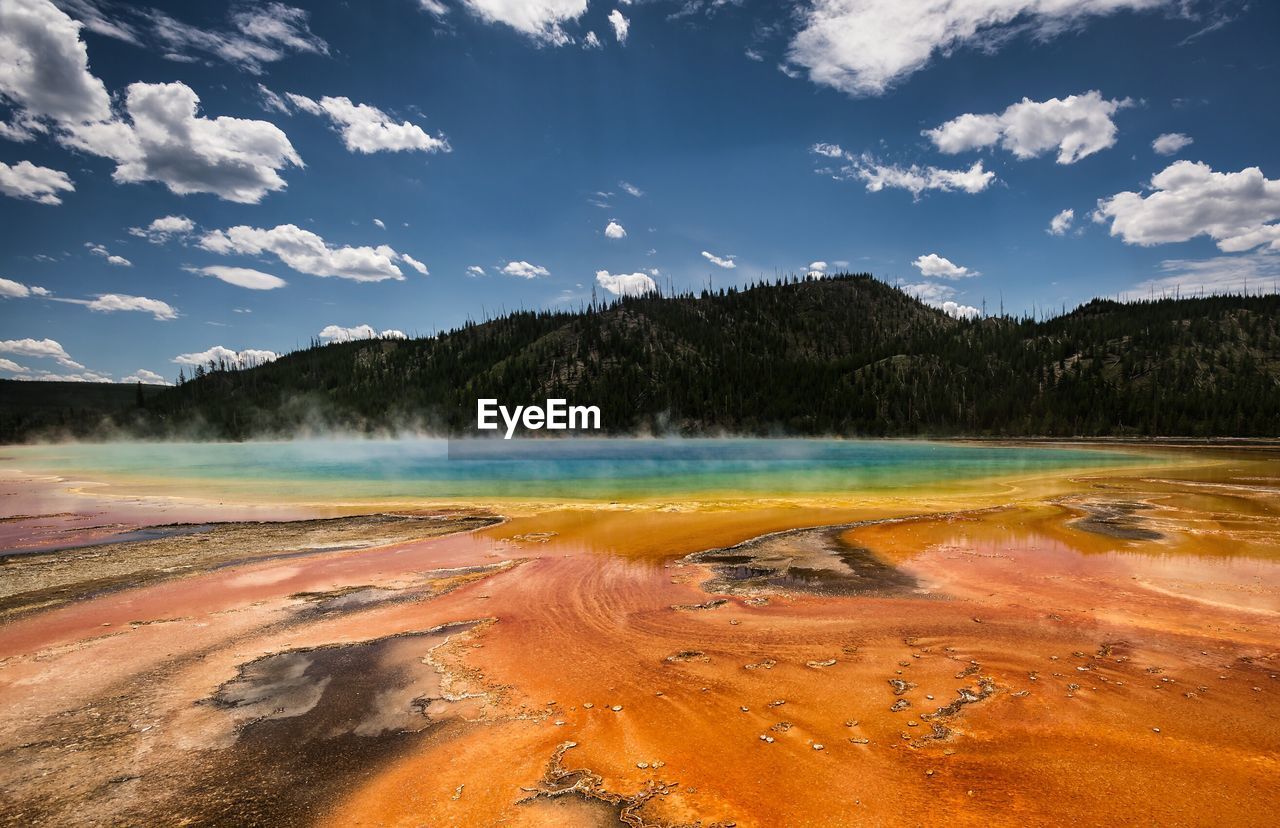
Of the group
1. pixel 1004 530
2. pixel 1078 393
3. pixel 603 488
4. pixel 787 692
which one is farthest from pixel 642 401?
pixel 787 692

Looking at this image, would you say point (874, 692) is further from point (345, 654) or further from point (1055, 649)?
point (345, 654)

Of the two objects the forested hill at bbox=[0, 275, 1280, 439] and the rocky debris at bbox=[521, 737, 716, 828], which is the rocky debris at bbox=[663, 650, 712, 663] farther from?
the forested hill at bbox=[0, 275, 1280, 439]

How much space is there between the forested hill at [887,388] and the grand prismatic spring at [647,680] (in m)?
122

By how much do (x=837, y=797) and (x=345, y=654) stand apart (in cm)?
642

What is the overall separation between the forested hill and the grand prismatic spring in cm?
12175

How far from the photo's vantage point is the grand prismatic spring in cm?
474

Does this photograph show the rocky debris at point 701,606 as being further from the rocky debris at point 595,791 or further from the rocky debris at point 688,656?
the rocky debris at point 595,791

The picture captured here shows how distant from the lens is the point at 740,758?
5277 millimetres

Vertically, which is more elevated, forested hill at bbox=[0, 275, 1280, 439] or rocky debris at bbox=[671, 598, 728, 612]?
forested hill at bbox=[0, 275, 1280, 439]

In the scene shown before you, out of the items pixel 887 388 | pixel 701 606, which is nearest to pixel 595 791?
pixel 701 606

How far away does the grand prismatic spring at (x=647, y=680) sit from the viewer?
4.74 metres

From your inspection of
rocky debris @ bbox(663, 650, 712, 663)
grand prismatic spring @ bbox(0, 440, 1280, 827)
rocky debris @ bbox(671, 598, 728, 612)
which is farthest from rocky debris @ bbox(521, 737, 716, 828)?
rocky debris @ bbox(671, 598, 728, 612)

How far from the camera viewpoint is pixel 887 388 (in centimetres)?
14825

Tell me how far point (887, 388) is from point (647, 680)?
507 feet
